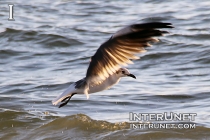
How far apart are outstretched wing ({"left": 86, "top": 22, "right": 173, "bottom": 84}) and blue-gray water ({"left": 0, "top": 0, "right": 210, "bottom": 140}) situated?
5.53ft

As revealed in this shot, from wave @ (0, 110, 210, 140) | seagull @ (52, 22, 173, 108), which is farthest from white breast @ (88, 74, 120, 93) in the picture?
wave @ (0, 110, 210, 140)

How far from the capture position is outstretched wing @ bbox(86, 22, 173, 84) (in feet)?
17.2

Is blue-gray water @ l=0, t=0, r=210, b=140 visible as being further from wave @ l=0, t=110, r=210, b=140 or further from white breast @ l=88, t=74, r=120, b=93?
white breast @ l=88, t=74, r=120, b=93

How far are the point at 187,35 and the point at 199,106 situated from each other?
207 inches

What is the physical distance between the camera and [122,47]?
17.6 feet

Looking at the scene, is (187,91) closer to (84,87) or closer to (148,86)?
(148,86)

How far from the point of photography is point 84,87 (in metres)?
6.00

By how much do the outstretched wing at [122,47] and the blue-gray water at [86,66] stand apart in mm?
1685

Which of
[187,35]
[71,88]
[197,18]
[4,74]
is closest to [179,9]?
[197,18]

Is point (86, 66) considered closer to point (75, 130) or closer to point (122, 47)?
point (75, 130)

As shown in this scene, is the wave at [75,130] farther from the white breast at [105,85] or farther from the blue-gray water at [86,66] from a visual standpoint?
the white breast at [105,85]

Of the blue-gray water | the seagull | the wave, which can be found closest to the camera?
the seagull

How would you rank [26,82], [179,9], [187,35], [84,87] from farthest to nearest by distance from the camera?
[179,9] → [187,35] → [26,82] → [84,87]

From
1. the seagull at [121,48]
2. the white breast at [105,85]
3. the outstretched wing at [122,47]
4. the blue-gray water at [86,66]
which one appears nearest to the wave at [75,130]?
the blue-gray water at [86,66]
